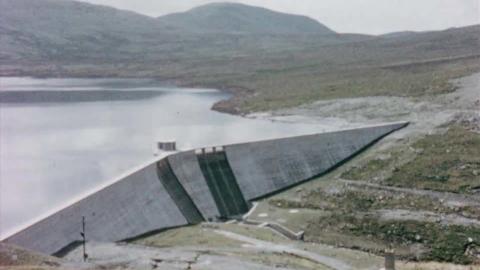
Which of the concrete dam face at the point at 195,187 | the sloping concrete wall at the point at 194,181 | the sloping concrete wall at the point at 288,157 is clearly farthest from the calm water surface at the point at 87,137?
the sloping concrete wall at the point at 288,157

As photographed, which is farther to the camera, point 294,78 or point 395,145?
point 294,78

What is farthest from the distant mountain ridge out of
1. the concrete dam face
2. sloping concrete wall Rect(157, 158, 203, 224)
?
sloping concrete wall Rect(157, 158, 203, 224)

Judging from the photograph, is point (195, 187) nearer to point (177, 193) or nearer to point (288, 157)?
point (177, 193)

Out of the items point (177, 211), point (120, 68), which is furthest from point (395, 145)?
point (120, 68)

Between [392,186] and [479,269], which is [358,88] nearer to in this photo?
[392,186]

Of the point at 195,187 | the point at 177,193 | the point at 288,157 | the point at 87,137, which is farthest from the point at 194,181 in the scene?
the point at 87,137

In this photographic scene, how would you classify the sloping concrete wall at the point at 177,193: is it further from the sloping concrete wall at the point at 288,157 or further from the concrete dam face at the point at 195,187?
the sloping concrete wall at the point at 288,157
